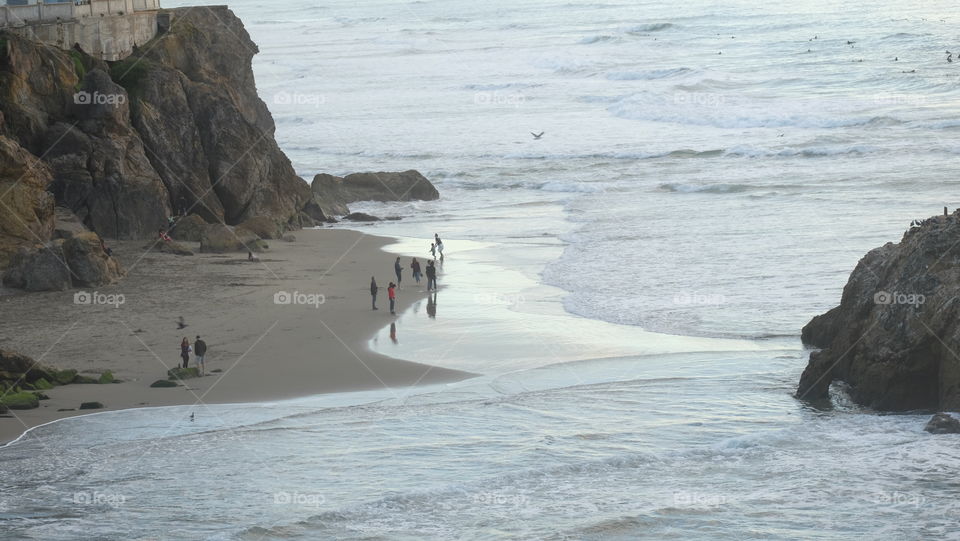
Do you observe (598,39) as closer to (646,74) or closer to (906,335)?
(646,74)

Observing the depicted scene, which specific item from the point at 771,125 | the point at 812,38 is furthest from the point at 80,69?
the point at 812,38

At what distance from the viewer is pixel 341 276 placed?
27.8m

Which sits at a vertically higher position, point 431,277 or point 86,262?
point 86,262

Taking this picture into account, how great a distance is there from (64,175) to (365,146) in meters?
28.2

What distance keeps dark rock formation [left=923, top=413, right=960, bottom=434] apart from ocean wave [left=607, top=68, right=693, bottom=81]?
6019 centimetres

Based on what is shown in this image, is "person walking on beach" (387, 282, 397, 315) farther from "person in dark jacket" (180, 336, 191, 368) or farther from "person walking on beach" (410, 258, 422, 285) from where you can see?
"person in dark jacket" (180, 336, 191, 368)

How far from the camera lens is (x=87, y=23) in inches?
1262

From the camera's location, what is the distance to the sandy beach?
18672 millimetres

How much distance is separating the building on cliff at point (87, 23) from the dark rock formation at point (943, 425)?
76.3 feet

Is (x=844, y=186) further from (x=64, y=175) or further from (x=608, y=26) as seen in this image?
(x=608, y=26)

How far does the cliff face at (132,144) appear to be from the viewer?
1086 inches

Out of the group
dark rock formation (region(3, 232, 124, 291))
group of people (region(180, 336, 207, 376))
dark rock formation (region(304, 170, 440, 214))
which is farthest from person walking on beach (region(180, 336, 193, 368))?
dark rock formation (region(304, 170, 440, 214))

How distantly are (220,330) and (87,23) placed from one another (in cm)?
1373

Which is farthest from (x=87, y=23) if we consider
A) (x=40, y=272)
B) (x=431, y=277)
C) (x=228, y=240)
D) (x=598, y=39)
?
(x=598, y=39)
